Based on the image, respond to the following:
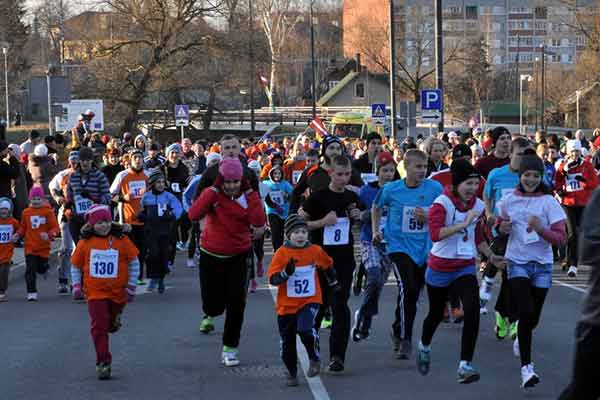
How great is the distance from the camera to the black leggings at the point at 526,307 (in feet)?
26.5

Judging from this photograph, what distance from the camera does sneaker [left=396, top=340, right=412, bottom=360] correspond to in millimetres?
9352

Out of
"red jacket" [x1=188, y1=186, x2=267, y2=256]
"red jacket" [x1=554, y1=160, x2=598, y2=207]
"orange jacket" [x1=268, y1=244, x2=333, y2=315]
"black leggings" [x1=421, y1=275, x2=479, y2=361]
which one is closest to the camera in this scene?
"black leggings" [x1=421, y1=275, x2=479, y2=361]

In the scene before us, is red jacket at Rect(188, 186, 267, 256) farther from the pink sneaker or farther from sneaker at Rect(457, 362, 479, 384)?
the pink sneaker

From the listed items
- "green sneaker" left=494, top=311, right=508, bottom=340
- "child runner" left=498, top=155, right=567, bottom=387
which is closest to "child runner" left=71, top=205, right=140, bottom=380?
"child runner" left=498, top=155, right=567, bottom=387

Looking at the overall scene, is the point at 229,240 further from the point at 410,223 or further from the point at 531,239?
the point at 531,239

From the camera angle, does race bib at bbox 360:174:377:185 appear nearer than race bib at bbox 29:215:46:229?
Yes

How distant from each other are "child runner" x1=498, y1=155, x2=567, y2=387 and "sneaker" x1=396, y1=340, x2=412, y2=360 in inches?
49.5

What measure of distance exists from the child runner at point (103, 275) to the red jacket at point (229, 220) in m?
0.67

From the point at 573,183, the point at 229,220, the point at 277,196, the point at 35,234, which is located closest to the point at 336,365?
the point at 229,220

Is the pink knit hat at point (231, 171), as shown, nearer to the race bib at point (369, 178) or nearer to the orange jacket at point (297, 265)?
Answer: the orange jacket at point (297, 265)

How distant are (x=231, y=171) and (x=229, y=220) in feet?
1.53

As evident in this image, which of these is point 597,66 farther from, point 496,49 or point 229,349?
point 496,49

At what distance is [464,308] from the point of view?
816 centimetres

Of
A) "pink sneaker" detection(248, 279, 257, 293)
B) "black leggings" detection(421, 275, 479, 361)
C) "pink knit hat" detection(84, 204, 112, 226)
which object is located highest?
"pink knit hat" detection(84, 204, 112, 226)
